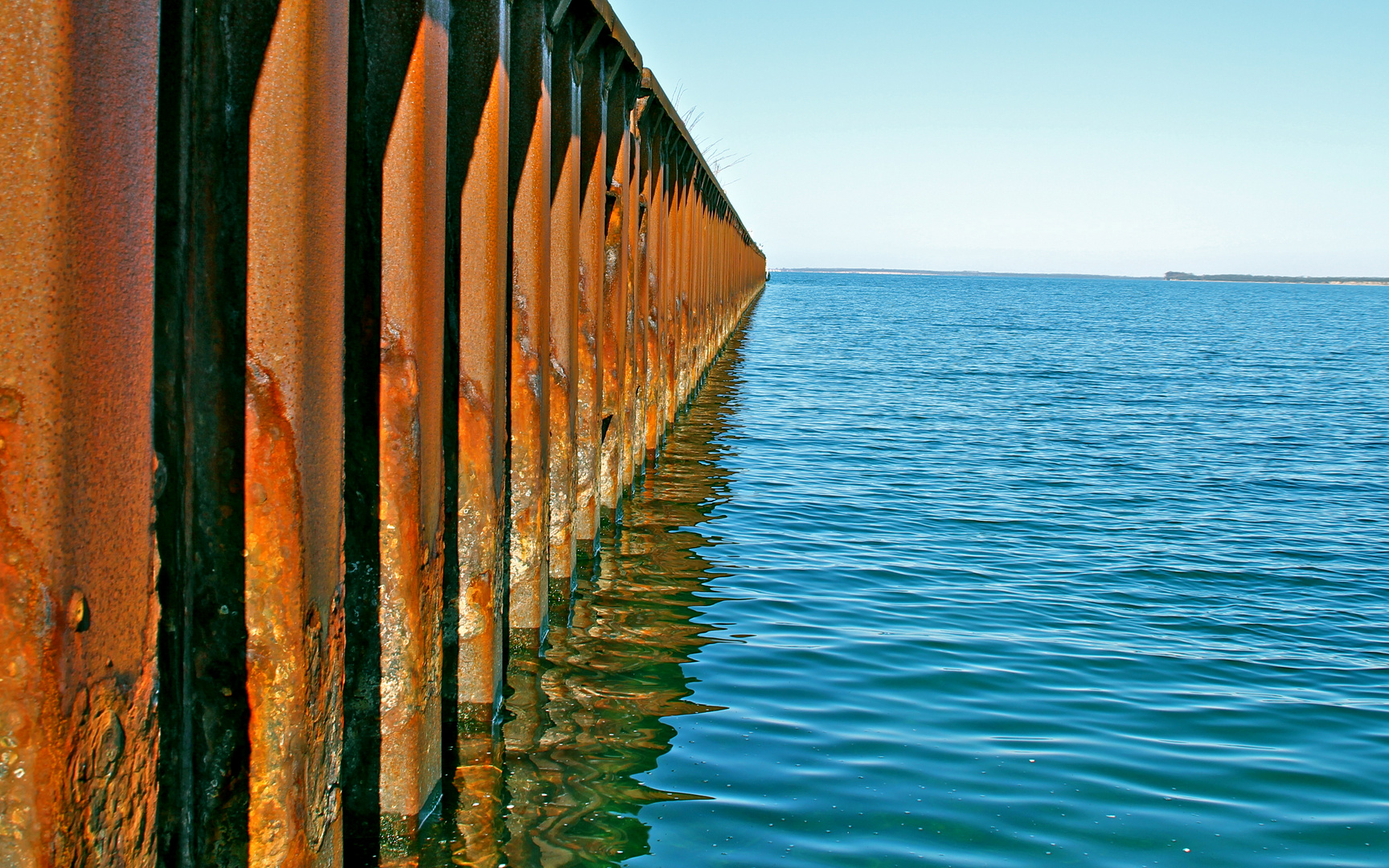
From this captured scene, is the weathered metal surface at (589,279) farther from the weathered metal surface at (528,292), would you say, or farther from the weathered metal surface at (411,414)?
the weathered metal surface at (411,414)

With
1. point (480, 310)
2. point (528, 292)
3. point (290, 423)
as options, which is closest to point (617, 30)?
point (528, 292)

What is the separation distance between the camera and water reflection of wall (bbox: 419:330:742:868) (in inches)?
178

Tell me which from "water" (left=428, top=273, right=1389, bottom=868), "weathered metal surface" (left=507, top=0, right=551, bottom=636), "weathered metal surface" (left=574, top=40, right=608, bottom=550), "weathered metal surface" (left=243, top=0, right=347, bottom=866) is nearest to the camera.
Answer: "weathered metal surface" (left=243, top=0, right=347, bottom=866)

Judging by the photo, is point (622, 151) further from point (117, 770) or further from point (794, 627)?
point (117, 770)

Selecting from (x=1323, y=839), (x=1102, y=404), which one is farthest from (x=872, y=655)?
(x=1102, y=404)

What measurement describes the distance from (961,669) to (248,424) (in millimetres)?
5206

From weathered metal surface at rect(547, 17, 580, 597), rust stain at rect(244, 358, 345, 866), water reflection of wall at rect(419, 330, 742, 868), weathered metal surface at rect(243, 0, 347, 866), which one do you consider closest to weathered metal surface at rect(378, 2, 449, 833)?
water reflection of wall at rect(419, 330, 742, 868)

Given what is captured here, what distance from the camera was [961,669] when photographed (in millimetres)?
7074

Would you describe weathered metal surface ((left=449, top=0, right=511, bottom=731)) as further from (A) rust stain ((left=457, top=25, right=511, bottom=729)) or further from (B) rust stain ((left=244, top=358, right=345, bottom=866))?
(B) rust stain ((left=244, top=358, right=345, bottom=866))

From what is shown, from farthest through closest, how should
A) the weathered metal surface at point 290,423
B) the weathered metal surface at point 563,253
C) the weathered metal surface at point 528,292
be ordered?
the weathered metal surface at point 563,253 < the weathered metal surface at point 528,292 < the weathered metal surface at point 290,423

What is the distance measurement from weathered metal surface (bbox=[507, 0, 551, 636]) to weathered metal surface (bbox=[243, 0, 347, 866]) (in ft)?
8.29

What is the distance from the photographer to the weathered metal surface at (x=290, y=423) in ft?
9.73

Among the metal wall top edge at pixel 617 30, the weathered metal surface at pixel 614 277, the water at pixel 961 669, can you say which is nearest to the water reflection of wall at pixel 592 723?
the water at pixel 961 669

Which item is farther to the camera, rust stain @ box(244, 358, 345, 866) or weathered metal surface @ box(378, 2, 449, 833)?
weathered metal surface @ box(378, 2, 449, 833)
